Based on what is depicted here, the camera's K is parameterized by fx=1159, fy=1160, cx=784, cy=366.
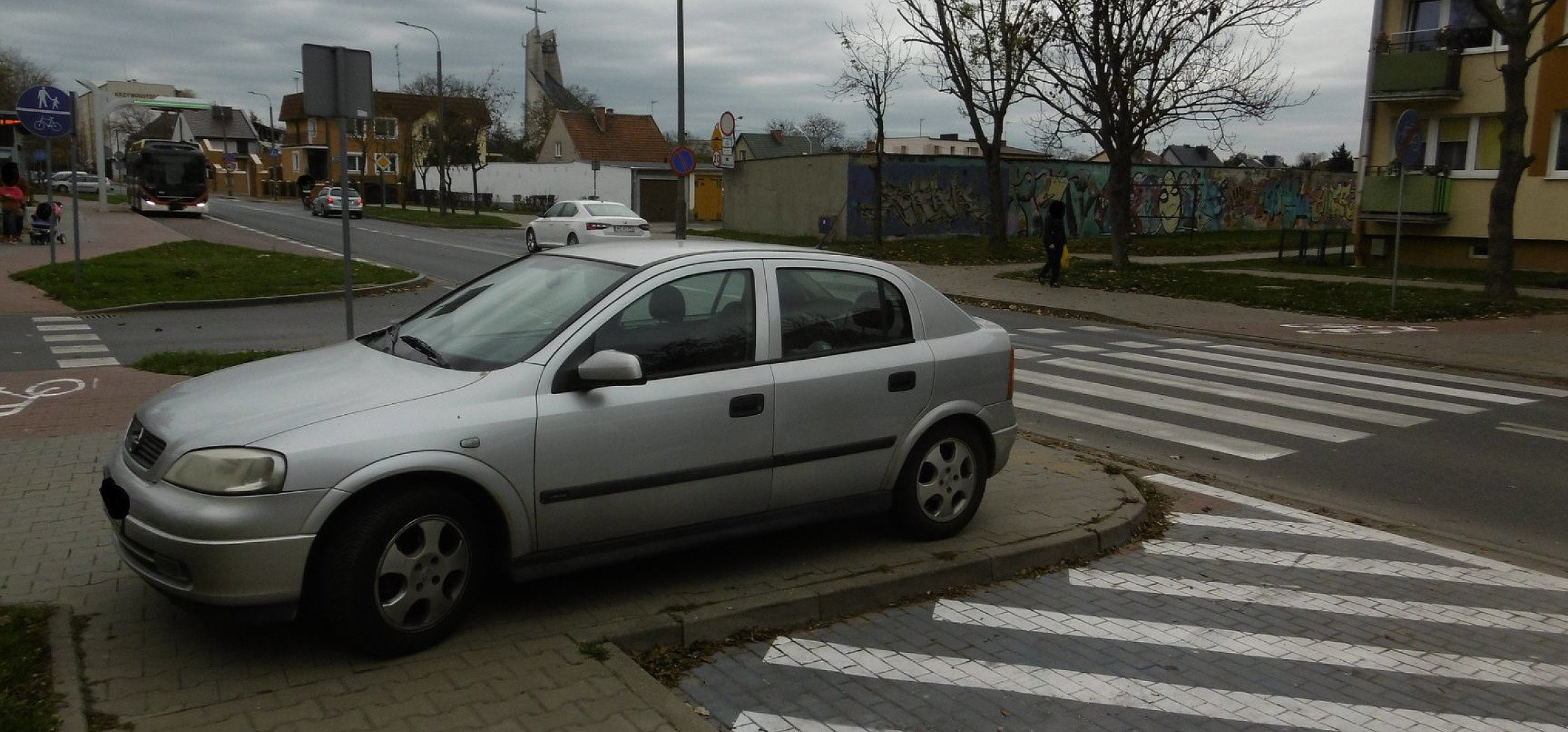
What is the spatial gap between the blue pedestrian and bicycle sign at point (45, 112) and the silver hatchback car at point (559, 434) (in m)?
15.3

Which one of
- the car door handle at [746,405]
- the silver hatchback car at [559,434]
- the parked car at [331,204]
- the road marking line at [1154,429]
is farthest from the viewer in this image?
the parked car at [331,204]

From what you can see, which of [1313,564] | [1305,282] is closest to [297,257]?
[1305,282]

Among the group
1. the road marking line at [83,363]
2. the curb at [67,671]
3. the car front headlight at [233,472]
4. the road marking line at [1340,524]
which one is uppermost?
the car front headlight at [233,472]

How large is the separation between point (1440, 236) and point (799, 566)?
27.7 meters

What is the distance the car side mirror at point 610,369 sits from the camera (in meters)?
4.53

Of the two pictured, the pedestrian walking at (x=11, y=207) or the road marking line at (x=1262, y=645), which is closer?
the road marking line at (x=1262, y=645)

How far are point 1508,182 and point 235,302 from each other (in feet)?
68.2

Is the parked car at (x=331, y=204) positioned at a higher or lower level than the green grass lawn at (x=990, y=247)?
higher

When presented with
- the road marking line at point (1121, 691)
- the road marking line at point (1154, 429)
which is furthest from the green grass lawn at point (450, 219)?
the road marking line at point (1121, 691)

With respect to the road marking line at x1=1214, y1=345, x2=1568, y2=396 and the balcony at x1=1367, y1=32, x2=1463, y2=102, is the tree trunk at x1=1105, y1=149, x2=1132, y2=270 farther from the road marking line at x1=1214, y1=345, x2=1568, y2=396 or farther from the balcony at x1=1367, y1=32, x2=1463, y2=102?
the road marking line at x1=1214, y1=345, x2=1568, y2=396

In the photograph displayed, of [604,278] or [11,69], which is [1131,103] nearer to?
[604,278]

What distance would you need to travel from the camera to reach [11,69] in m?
59.1

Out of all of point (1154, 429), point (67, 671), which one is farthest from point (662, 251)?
point (1154, 429)

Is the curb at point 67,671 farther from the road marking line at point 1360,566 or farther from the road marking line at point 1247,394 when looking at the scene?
the road marking line at point 1247,394
